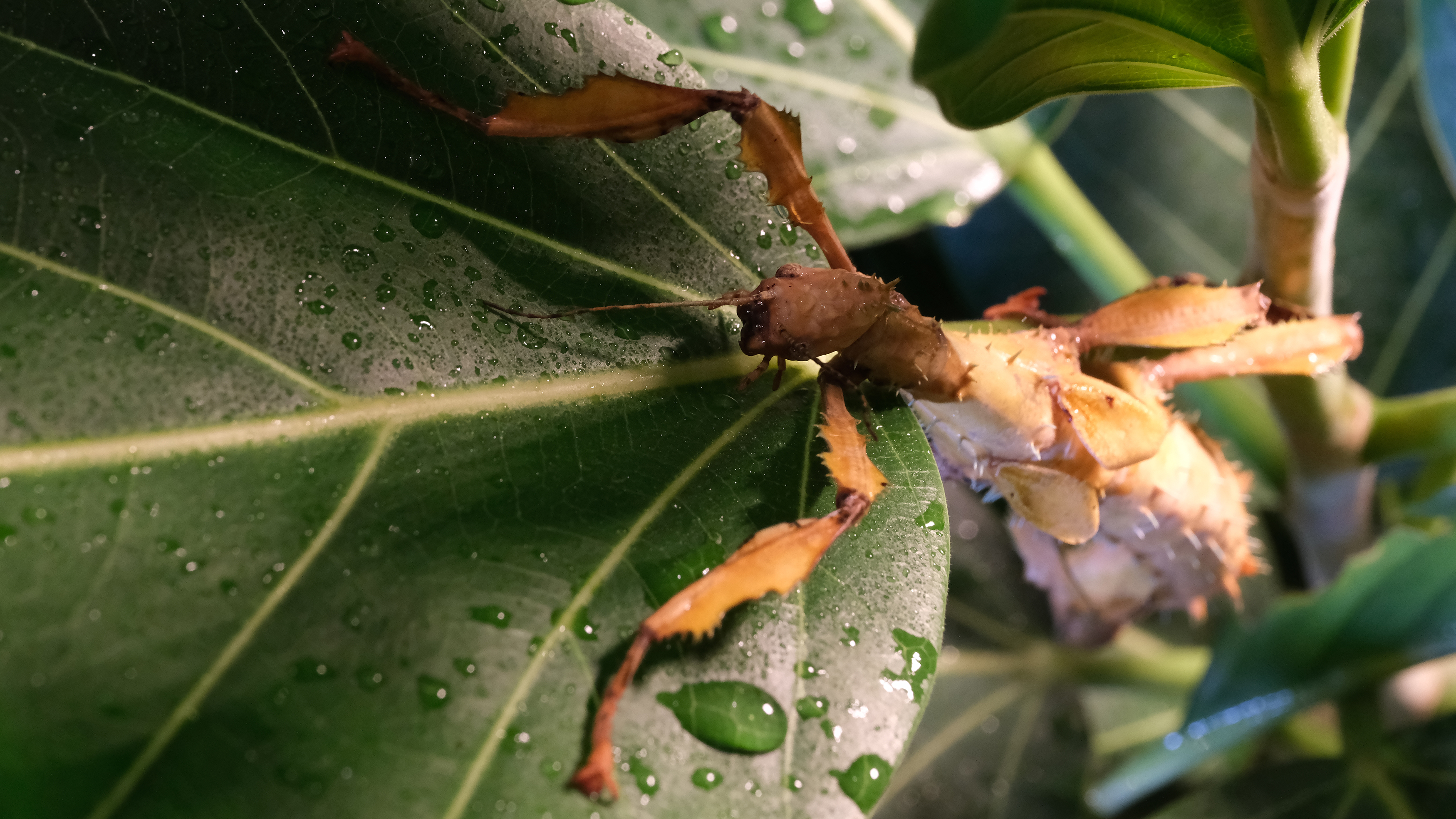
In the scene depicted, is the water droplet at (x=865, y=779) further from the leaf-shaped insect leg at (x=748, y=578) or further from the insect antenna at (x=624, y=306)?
the insect antenna at (x=624, y=306)

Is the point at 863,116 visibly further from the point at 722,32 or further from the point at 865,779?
the point at 865,779

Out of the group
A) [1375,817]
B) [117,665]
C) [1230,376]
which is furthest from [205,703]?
[1375,817]

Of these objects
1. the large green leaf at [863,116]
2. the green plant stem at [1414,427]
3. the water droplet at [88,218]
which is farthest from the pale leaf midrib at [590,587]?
the green plant stem at [1414,427]

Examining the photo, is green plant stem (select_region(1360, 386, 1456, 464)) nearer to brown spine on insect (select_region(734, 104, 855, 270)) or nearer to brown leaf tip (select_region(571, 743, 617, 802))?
brown spine on insect (select_region(734, 104, 855, 270))

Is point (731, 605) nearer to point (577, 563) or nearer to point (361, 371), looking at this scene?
point (577, 563)

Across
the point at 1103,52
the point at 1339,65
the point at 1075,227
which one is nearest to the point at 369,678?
the point at 1103,52
